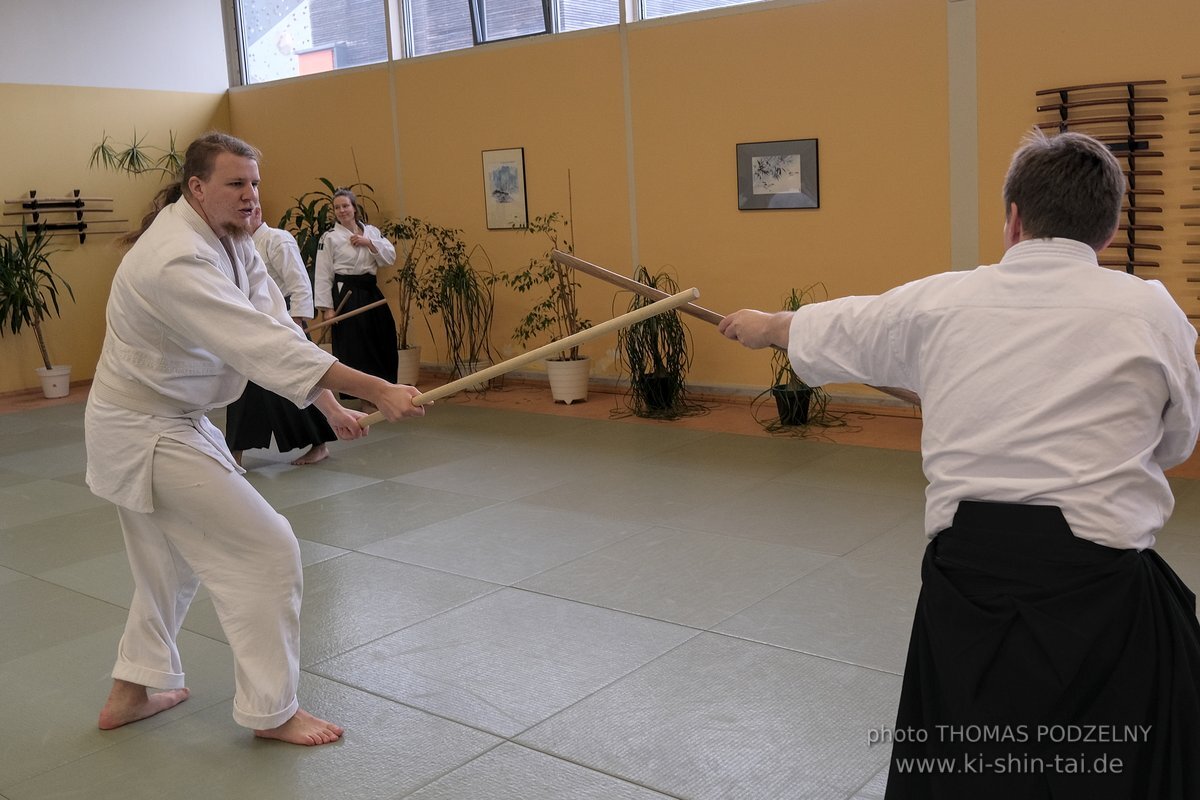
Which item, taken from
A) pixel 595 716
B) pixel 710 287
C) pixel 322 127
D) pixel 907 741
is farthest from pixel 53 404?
pixel 907 741

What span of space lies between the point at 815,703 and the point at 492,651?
0.98 meters

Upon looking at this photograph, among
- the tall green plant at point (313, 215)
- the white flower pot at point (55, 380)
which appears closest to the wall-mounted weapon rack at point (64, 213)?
the white flower pot at point (55, 380)

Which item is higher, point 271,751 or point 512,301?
point 512,301

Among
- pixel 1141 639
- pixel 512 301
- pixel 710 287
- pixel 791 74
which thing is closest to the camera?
pixel 1141 639

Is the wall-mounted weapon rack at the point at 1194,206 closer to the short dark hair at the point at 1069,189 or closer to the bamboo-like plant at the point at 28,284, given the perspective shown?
the short dark hair at the point at 1069,189

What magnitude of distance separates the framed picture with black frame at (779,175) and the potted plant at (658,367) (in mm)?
918

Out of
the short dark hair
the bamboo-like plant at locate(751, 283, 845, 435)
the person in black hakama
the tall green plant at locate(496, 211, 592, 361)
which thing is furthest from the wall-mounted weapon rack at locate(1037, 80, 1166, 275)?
the person in black hakama

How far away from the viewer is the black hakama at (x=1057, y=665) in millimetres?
1510

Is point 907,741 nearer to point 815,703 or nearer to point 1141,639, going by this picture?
point 1141,639

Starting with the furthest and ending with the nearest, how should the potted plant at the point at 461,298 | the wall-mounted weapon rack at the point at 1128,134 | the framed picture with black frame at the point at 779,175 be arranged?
the potted plant at the point at 461,298 < the framed picture with black frame at the point at 779,175 < the wall-mounted weapon rack at the point at 1128,134

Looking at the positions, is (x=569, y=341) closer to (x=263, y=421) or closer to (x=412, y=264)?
(x=263, y=421)

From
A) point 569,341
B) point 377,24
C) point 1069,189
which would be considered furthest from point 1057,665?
point 377,24

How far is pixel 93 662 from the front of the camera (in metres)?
3.27

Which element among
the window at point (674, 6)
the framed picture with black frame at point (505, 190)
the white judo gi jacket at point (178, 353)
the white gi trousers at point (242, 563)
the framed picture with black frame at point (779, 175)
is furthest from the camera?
the framed picture with black frame at point (505, 190)
